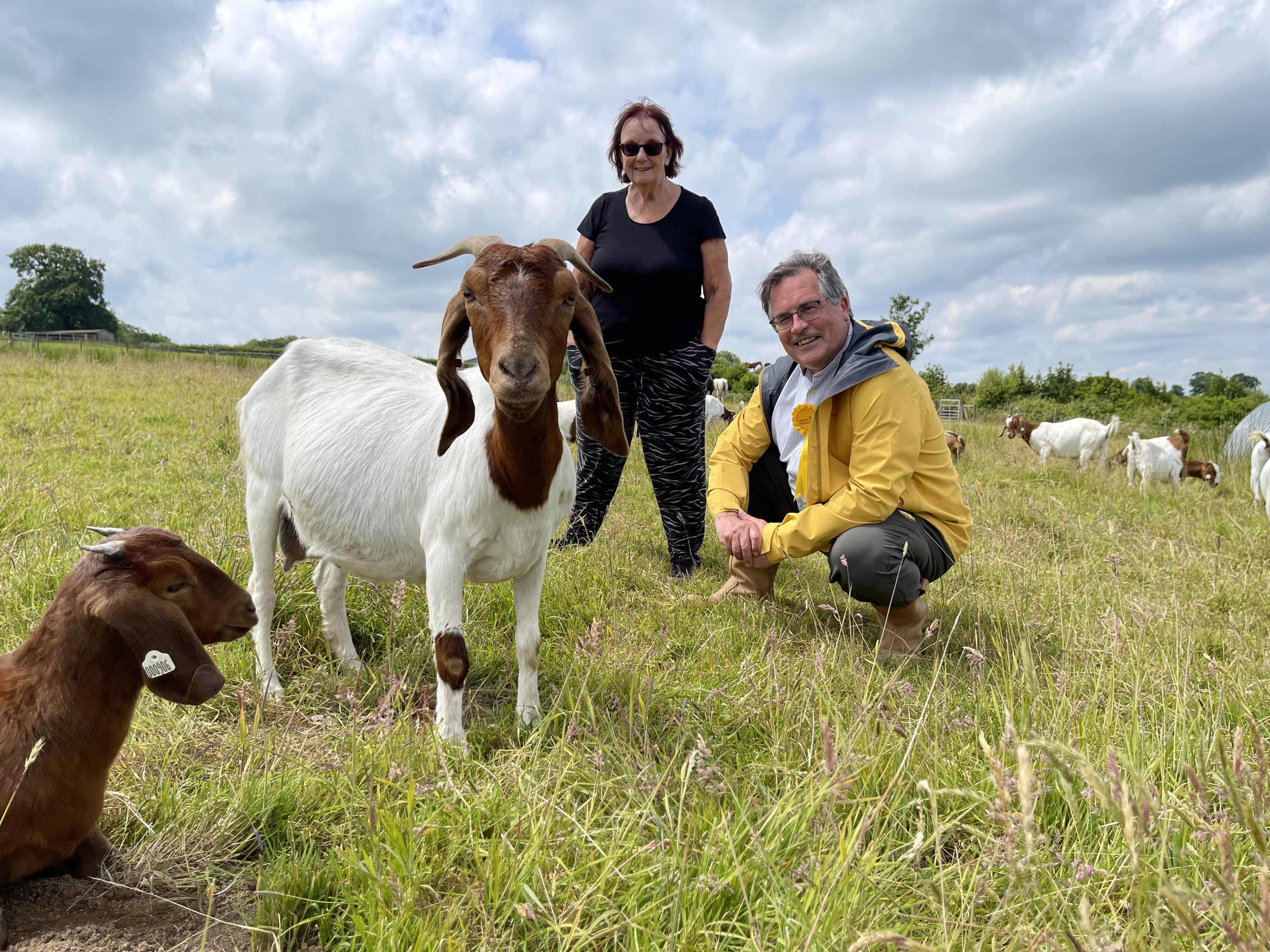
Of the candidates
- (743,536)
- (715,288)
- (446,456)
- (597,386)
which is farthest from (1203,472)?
(446,456)

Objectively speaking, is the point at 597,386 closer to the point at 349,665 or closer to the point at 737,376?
the point at 349,665

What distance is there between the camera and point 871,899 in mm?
1563

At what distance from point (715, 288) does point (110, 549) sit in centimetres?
374

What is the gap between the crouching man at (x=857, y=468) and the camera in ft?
10.9

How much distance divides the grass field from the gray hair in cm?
159

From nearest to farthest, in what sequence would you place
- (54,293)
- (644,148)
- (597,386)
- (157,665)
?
(157,665) < (597,386) < (644,148) < (54,293)

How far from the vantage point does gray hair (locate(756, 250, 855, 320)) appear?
11.0ft

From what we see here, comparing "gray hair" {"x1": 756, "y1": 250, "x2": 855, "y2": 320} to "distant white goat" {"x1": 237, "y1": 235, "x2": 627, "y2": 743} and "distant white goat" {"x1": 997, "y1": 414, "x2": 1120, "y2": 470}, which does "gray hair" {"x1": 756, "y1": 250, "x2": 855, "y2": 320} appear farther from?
"distant white goat" {"x1": 997, "y1": 414, "x2": 1120, "y2": 470}

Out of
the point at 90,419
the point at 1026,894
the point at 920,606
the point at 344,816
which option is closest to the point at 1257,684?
the point at 920,606

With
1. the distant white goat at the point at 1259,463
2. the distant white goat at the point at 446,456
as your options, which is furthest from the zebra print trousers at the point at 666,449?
the distant white goat at the point at 1259,463

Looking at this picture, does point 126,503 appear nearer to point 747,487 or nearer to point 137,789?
point 137,789

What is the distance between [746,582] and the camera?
4160 millimetres

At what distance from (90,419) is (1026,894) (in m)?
11.5

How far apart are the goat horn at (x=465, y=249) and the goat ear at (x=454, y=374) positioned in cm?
17
